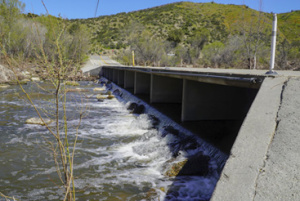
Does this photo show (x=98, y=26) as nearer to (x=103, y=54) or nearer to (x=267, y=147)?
(x=103, y=54)

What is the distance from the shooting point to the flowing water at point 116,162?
4.93 metres

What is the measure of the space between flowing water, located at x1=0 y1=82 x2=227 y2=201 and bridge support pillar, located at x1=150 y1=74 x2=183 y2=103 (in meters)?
2.34

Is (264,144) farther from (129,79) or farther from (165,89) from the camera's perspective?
(129,79)

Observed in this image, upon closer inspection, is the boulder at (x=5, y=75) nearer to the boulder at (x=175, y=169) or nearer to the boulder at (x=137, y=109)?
the boulder at (x=137, y=109)

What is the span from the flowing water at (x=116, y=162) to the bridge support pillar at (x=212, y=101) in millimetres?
856

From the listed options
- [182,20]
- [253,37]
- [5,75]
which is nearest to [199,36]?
[253,37]

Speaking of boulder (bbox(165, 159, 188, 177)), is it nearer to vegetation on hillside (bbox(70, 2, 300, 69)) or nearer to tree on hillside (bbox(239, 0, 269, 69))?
vegetation on hillside (bbox(70, 2, 300, 69))

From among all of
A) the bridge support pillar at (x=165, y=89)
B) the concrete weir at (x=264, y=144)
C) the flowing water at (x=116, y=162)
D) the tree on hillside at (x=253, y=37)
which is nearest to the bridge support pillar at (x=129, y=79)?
the bridge support pillar at (x=165, y=89)

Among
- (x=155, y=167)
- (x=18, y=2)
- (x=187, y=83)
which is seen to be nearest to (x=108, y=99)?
(x=187, y=83)

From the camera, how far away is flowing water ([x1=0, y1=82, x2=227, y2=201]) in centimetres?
493

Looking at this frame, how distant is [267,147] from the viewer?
264 cm

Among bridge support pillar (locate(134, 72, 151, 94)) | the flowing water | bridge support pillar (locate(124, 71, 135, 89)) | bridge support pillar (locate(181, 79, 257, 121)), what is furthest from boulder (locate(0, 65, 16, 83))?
bridge support pillar (locate(181, 79, 257, 121))

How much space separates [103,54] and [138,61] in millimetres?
29510

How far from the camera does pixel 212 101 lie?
26.7 ft
